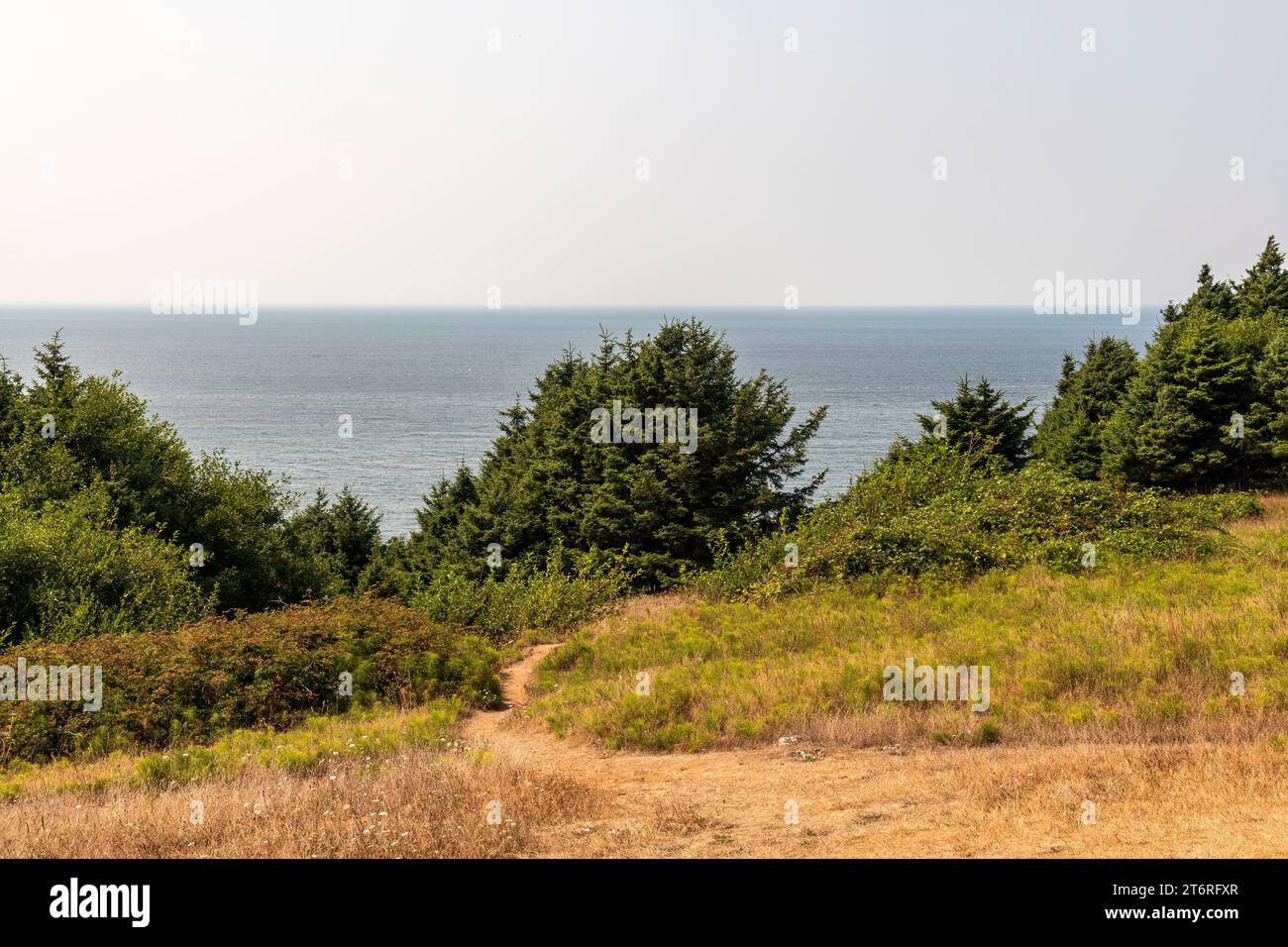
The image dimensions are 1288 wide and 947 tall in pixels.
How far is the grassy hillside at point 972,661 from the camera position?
12.6 meters

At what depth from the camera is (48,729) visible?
14.6 metres

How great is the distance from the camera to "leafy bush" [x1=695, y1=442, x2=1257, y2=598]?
2116 cm

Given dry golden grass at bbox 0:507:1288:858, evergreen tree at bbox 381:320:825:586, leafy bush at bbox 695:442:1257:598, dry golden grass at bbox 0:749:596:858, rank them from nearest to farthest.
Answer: dry golden grass at bbox 0:507:1288:858
dry golden grass at bbox 0:749:596:858
leafy bush at bbox 695:442:1257:598
evergreen tree at bbox 381:320:825:586

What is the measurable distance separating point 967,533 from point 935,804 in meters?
13.4

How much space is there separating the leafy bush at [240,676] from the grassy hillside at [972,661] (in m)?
2.35

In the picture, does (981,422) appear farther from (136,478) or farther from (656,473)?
→ (136,478)

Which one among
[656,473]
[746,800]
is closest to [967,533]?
[656,473]

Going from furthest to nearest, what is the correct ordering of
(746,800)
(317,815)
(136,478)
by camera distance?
(136,478) < (746,800) < (317,815)

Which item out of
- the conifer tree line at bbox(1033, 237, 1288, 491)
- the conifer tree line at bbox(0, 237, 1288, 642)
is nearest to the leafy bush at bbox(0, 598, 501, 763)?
the conifer tree line at bbox(0, 237, 1288, 642)

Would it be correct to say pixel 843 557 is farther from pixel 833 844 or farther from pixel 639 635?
pixel 833 844

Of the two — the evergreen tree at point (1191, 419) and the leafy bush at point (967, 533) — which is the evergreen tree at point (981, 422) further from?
the leafy bush at point (967, 533)

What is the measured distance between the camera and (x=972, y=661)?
49.5 ft

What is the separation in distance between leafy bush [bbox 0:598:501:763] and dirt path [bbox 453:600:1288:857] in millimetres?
5334

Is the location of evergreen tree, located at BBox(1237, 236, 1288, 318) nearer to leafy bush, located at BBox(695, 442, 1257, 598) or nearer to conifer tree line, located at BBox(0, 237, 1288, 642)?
conifer tree line, located at BBox(0, 237, 1288, 642)
